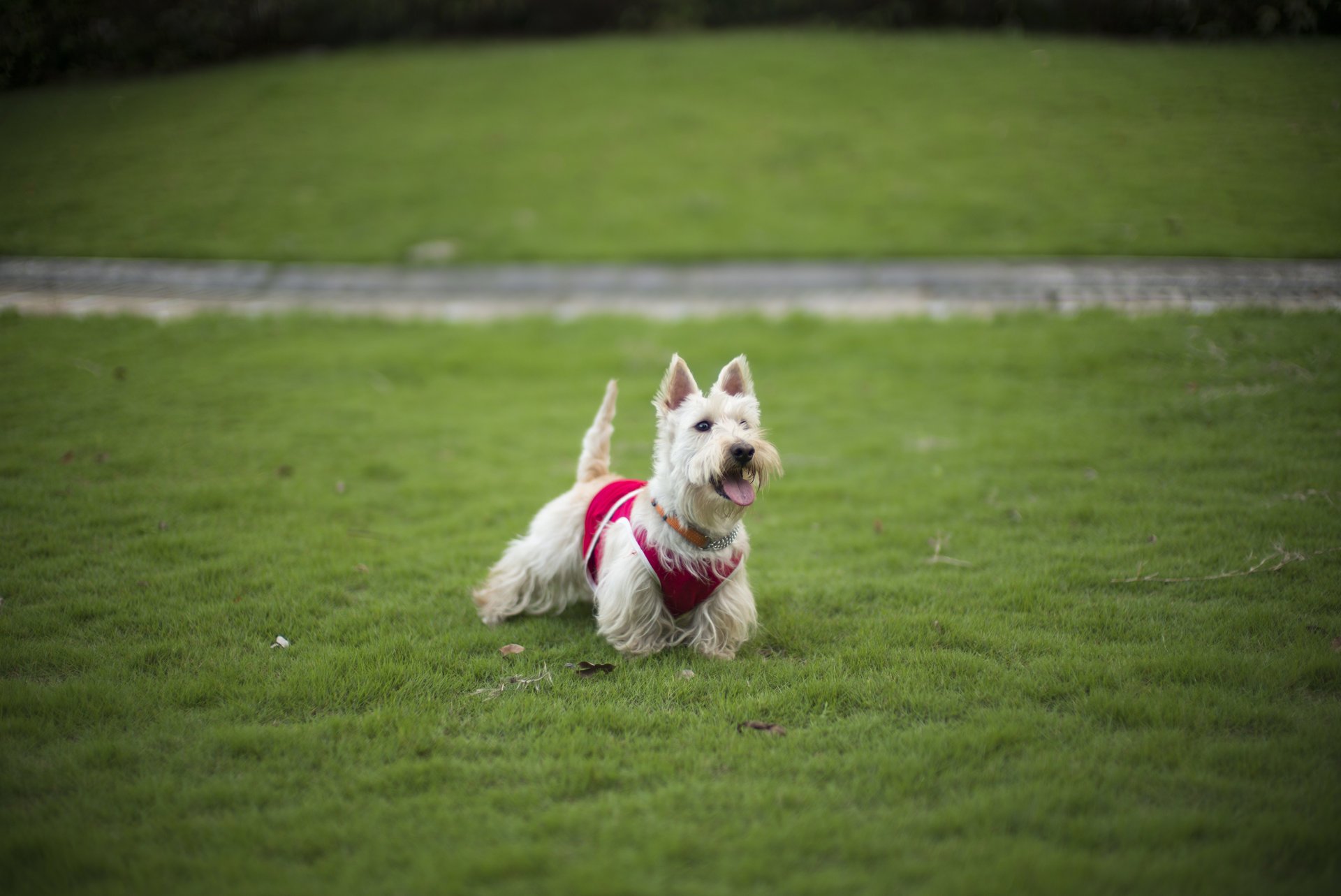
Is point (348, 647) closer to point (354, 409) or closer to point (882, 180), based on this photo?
point (354, 409)

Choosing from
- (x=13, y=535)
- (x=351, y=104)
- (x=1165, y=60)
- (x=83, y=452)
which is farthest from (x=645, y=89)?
(x=13, y=535)

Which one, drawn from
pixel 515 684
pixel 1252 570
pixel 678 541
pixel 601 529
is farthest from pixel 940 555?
pixel 515 684

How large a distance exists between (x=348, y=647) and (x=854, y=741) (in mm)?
2967

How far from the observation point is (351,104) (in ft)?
75.4

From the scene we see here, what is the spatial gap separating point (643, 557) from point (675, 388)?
41.6 inches

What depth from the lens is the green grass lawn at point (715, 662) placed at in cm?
321

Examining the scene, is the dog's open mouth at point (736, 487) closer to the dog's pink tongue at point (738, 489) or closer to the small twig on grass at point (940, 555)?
the dog's pink tongue at point (738, 489)

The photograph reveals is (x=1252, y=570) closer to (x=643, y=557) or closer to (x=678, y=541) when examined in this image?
(x=678, y=541)

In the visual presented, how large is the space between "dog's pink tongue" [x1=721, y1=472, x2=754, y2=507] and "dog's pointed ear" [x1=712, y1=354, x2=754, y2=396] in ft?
2.15

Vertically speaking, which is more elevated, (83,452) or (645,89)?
(645,89)

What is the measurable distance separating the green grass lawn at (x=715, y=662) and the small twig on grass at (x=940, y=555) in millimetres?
65

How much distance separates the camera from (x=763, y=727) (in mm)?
4098

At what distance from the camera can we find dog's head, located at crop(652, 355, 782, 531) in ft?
14.9

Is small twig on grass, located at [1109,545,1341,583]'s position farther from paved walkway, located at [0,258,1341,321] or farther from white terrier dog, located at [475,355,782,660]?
paved walkway, located at [0,258,1341,321]
